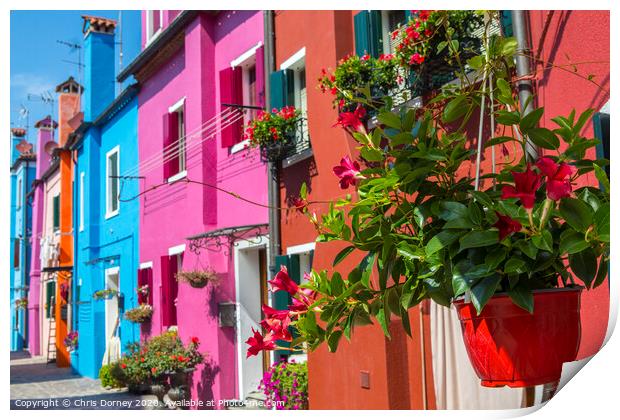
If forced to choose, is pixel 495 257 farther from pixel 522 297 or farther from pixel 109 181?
pixel 109 181

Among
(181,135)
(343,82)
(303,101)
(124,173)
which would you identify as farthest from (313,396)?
(124,173)

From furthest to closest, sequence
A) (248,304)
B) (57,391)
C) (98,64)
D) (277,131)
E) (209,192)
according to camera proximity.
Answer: (98,64) < (57,391) < (209,192) < (248,304) < (277,131)

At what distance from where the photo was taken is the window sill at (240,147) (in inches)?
263

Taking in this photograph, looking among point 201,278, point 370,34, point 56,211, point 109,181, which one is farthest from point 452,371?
point 56,211

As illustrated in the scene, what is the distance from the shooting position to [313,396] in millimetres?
4527

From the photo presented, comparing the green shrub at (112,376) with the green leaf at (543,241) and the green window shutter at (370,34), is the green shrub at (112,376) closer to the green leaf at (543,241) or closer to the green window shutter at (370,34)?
the green window shutter at (370,34)

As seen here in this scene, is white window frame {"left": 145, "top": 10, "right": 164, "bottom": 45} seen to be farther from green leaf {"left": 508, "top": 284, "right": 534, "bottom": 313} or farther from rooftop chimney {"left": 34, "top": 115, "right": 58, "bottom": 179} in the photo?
green leaf {"left": 508, "top": 284, "right": 534, "bottom": 313}

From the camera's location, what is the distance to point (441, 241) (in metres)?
1.28

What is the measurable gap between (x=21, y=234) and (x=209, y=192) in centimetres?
1170

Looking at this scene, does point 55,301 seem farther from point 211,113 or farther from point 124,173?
point 211,113

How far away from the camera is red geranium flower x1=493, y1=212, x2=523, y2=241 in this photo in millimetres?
1191

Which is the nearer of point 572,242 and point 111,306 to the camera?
point 572,242

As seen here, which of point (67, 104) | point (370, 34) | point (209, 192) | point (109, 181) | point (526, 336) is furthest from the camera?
point (67, 104)

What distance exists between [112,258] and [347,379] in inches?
279
